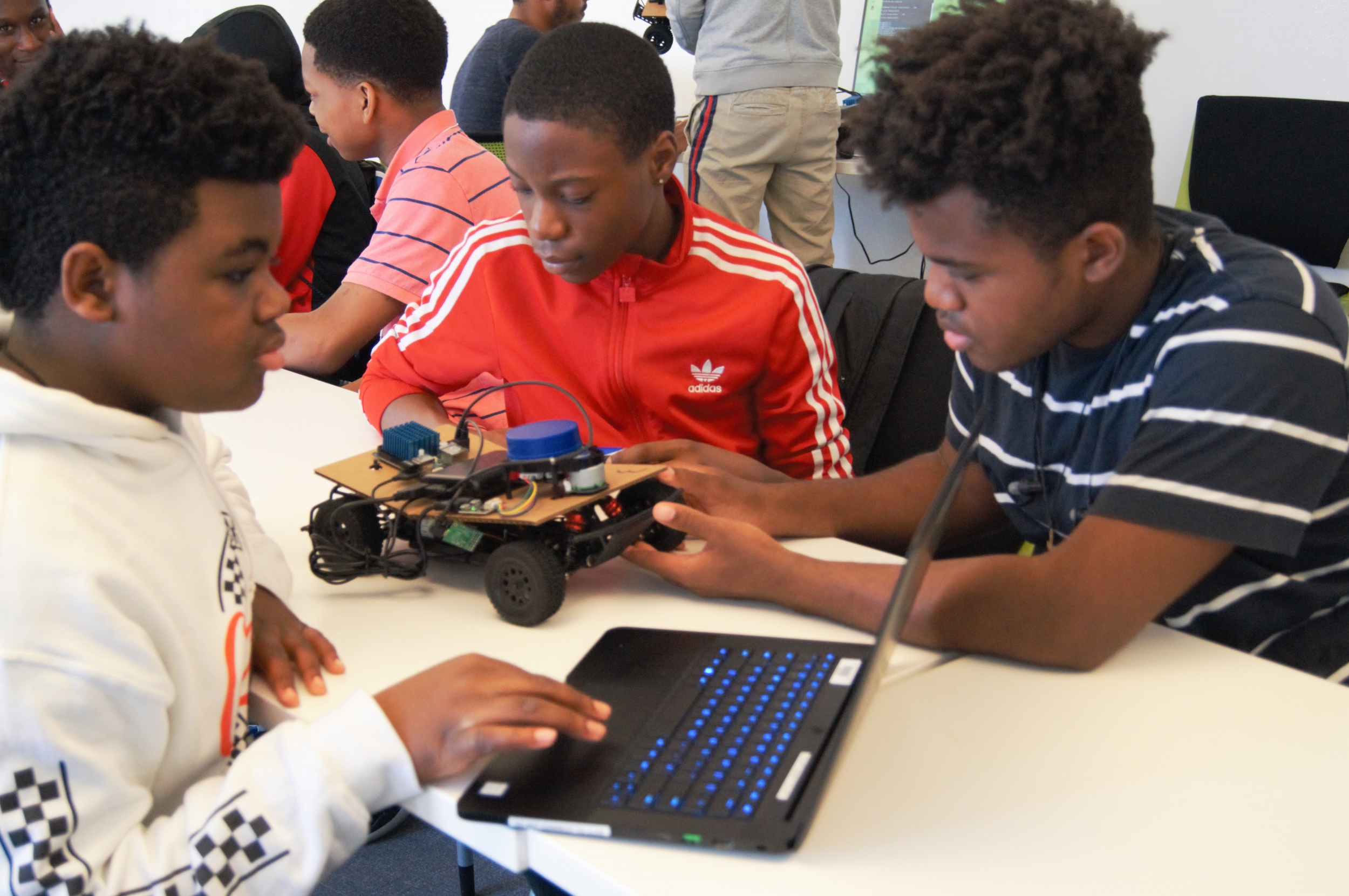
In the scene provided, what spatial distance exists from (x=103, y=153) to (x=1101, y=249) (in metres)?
0.82

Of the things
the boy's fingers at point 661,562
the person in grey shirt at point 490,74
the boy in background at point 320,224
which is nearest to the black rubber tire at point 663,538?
the boy's fingers at point 661,562

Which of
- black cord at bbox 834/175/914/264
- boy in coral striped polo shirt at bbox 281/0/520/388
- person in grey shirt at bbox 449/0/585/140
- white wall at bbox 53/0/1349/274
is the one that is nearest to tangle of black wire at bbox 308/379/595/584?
boy in coral striped polo shirt at bbox 281/0/520/388

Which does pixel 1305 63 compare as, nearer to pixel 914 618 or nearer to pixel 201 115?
pixel 914 618

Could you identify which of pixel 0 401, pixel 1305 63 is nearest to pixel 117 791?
pixel 0 401

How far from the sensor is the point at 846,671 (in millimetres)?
841

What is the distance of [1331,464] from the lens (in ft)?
2.84

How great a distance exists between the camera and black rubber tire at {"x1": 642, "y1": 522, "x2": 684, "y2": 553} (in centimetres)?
108

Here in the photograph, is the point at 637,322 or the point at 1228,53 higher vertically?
the point at 1228,53

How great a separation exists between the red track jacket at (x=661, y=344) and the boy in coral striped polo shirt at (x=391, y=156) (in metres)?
0.39

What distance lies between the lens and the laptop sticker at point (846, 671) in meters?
0.83

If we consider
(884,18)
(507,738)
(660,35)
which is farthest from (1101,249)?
(660,35)

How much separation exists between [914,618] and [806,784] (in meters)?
0.26

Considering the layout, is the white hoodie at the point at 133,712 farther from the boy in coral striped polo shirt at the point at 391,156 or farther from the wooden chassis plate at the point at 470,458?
the boy in coral striped polo shirt at the point at 391,156

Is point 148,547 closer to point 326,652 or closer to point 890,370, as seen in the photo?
point 326,652
